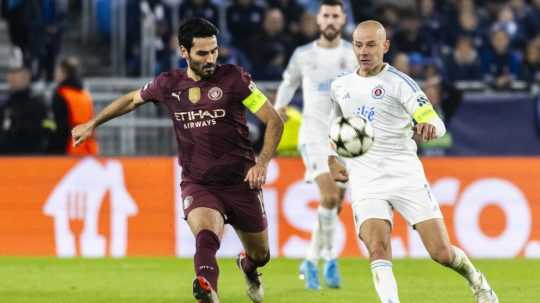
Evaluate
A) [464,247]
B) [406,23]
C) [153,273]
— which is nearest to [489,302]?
[153,273]

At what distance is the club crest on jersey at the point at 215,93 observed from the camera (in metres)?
9.82

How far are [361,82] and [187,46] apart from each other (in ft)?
4.12

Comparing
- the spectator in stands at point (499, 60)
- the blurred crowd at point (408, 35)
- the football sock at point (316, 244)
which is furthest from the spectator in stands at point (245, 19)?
the football sock at point (316, 244)

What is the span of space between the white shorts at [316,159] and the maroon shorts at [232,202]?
279 centimetres

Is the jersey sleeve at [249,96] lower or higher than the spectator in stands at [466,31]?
higher

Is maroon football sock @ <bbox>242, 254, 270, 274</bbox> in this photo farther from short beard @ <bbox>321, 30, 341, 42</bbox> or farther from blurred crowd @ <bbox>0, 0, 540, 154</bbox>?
blurred crowd @ <bbox>0, 0, 540, 154</bbox>

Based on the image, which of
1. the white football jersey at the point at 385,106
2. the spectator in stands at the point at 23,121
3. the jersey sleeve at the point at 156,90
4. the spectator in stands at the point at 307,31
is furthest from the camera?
the spectator in stands at the point at 307,31

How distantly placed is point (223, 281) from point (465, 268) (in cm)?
418

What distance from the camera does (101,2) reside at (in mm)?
22750

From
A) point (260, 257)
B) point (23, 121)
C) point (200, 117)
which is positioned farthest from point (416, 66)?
point (200, 117)

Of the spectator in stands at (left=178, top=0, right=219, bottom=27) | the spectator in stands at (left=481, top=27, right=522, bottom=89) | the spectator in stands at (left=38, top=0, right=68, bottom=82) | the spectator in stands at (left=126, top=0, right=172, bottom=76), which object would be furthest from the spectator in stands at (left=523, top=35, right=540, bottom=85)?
the spectator in stands at (left=38, top=0, right=68, bottom=82)

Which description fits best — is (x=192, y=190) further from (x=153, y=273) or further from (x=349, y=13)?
(x=349, y=13)

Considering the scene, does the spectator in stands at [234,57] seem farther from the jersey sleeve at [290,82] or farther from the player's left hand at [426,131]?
the player's left hand at [426,131]

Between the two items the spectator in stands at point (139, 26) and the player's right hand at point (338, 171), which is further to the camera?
the spectator in stands at point (139, 26)
